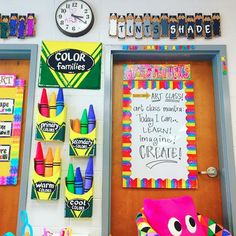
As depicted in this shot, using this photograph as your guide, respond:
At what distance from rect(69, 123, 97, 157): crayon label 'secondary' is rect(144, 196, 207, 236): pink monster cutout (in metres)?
0.49

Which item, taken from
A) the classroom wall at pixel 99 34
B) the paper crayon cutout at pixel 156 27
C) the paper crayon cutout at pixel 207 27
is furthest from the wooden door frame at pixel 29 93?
the paper crayon cutout at pixel 207 27

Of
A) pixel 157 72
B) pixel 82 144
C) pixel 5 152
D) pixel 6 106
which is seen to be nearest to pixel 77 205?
pixel 82 144

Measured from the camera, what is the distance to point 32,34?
1870 millimetres

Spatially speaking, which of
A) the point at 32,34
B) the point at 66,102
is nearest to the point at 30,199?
the point at 66,102

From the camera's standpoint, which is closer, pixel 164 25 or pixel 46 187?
pixel 46 187

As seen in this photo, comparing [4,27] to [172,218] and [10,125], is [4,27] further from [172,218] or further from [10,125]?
[172,218]

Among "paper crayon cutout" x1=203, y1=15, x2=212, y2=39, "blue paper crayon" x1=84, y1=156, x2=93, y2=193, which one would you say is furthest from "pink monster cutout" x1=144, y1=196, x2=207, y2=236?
"paper crayon cutout" x1=203, y1=15, x2=212, y2=39

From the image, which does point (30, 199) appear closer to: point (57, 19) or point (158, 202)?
point (158, 202)

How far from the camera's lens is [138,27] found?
1866 mm

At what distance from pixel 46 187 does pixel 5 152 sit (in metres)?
0.42

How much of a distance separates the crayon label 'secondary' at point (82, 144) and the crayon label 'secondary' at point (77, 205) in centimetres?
25

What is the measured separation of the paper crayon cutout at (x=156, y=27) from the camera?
186 cm

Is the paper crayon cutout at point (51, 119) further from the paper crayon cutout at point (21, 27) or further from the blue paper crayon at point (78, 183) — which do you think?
the paper crayon cutout at point (21, 27)

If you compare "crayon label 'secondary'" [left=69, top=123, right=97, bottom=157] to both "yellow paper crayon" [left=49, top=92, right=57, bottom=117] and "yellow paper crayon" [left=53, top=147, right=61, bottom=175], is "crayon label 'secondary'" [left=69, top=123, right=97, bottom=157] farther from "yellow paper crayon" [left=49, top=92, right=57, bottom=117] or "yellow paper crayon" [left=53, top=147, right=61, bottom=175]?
"yellow paper crayon" [left=49, top=92, right=57, bottom=117]
